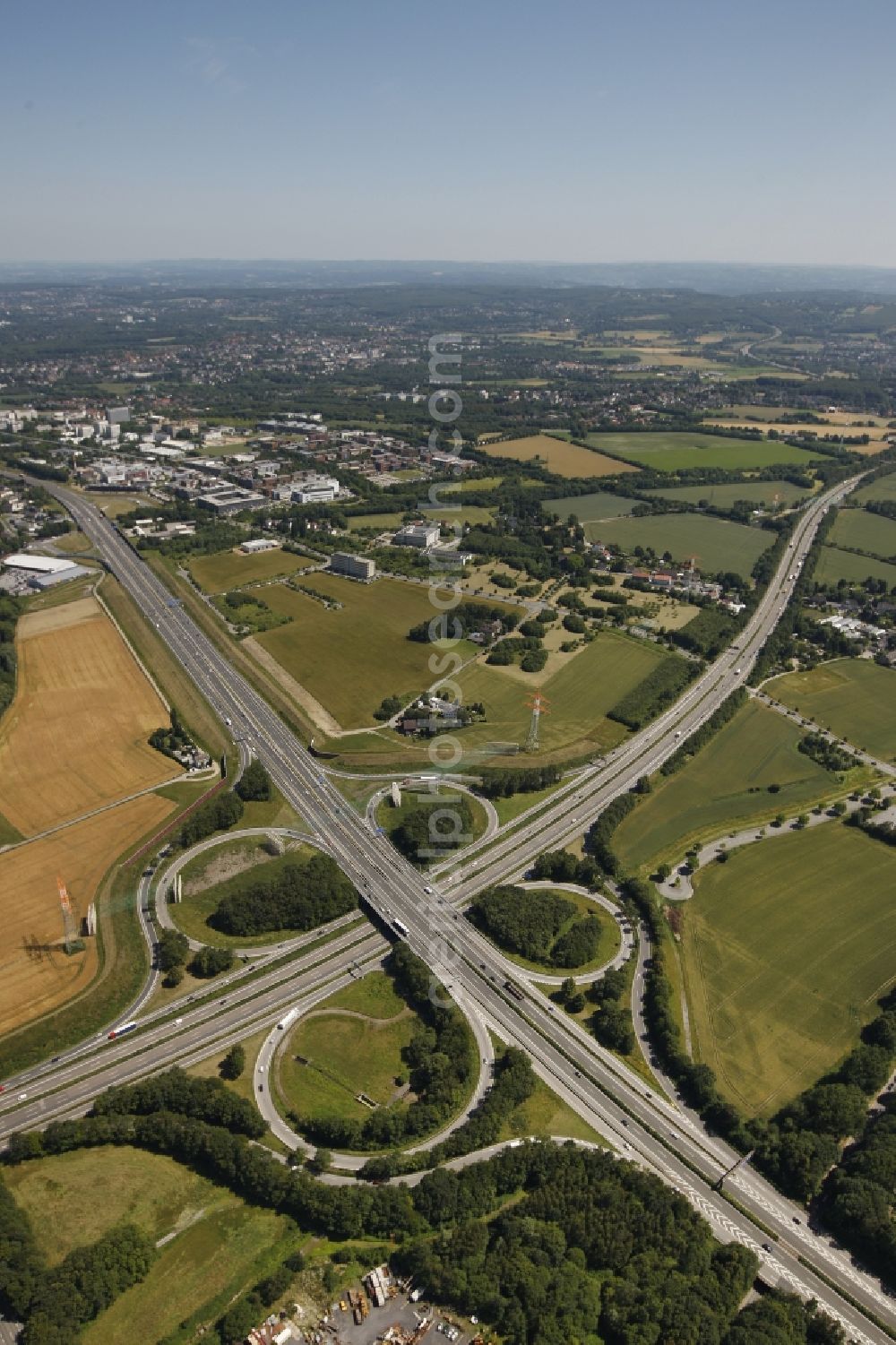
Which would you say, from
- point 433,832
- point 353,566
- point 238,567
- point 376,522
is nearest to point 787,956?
point 433,832

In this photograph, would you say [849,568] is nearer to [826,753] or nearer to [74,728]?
[826,753]

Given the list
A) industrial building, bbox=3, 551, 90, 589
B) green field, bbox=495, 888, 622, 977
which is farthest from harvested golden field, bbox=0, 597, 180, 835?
green field, bbox=495, 888, 622, 977

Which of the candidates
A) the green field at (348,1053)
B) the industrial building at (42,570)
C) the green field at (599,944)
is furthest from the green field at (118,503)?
the green field at (348,1053)

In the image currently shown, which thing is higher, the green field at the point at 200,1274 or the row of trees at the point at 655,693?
the row of trees at the point at 655,693

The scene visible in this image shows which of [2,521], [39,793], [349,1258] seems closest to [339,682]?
[39,793]

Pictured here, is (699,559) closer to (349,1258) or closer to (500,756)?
(500,756)

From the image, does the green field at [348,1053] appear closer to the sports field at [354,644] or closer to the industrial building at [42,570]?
the sports field at [354,644]
